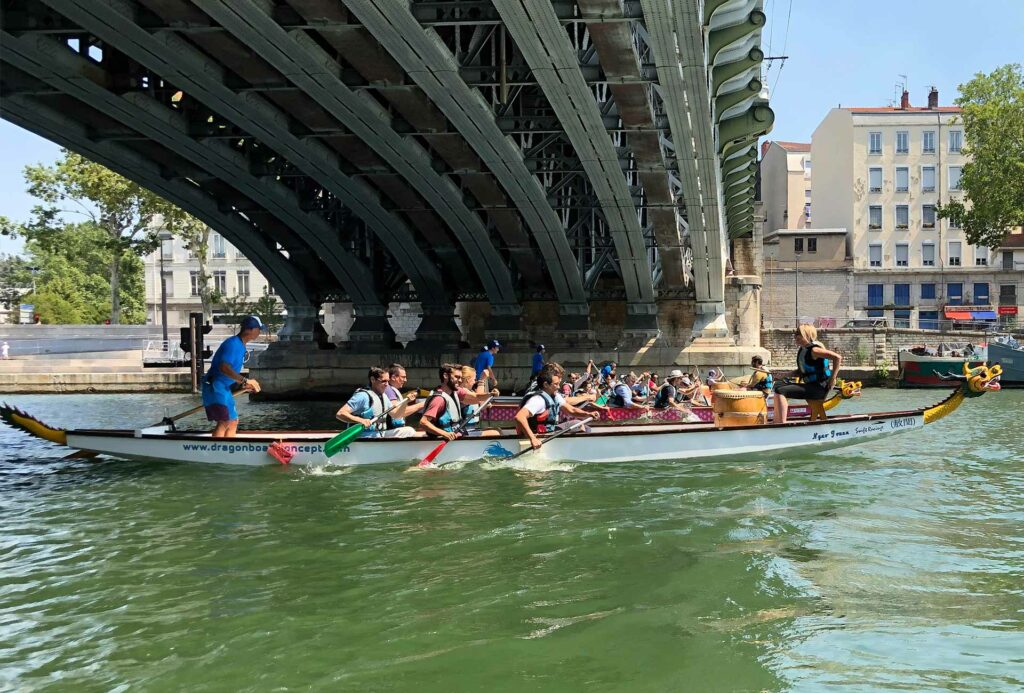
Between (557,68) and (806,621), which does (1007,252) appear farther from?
(806,621)

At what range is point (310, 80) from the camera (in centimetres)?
1659

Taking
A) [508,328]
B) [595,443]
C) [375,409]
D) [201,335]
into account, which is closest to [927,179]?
[508,328]

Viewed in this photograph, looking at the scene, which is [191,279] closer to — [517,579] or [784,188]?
[784,188]

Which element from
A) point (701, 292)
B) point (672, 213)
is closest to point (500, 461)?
point (672, 213)

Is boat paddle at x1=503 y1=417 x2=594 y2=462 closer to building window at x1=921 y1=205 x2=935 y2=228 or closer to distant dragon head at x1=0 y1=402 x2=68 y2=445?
distant dragon head at x1=0 y1=402 x2=68 y2=445

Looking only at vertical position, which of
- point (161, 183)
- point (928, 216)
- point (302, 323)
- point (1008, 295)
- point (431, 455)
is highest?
point (928, 216)

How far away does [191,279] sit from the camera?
73.8 meters

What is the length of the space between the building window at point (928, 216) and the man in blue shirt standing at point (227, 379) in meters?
56.8

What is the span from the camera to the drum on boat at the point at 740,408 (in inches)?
558

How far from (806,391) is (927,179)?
5404cm

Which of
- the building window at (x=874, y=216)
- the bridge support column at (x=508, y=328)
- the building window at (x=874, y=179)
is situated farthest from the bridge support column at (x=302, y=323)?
the building window at (x=874, y=179)

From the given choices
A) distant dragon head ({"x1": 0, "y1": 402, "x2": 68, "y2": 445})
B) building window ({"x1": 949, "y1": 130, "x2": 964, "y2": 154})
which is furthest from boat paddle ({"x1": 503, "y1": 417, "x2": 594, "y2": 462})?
building window ({"x1": 949, "y1": 130, "x2": 964, "y2": 154})

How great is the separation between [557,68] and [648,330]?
16.5m

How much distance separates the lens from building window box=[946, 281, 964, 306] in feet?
197
